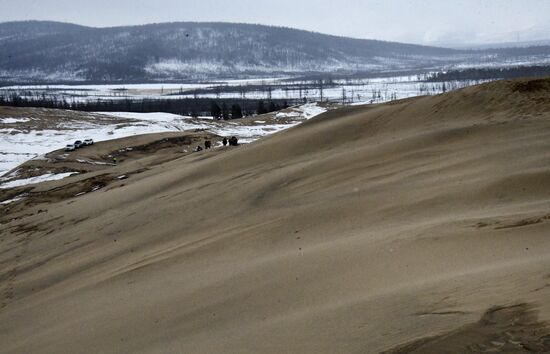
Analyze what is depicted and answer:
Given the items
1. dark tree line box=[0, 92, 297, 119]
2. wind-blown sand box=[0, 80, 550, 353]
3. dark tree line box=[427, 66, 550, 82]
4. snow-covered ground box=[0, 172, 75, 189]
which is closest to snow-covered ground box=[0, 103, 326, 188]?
snow-covered ground box=[0, 172, 75, 189]

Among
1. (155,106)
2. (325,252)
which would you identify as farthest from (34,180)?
(155,106)

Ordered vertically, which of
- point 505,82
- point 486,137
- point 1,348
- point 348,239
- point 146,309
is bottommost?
point 1,348

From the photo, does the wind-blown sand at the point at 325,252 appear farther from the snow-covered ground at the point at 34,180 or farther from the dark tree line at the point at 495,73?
the dark tree line at the point at 495,73

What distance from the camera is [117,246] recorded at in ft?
34.8

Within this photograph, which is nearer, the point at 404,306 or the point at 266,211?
the point at 404,306

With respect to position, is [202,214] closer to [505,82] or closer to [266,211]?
[266,211]

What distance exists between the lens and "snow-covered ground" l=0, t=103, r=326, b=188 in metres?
38.6

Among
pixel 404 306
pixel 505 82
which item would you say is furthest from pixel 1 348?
pixel 505 82

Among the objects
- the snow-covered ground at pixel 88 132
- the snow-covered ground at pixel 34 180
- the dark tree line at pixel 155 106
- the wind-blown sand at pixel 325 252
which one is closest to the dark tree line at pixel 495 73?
the dark tree line at pixel 155 106

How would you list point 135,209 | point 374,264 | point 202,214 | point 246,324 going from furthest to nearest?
1. point 135,209
2. point 202,214
3. point 374,264
4. point 246,324

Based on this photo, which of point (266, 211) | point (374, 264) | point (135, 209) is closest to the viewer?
point (374, 264)

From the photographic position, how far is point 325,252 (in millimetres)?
7211

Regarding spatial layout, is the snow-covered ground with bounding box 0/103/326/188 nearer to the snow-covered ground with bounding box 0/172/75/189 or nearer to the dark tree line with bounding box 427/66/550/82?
the snow-covered ground with bounding box 0/172/75/189

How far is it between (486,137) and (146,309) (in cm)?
873
